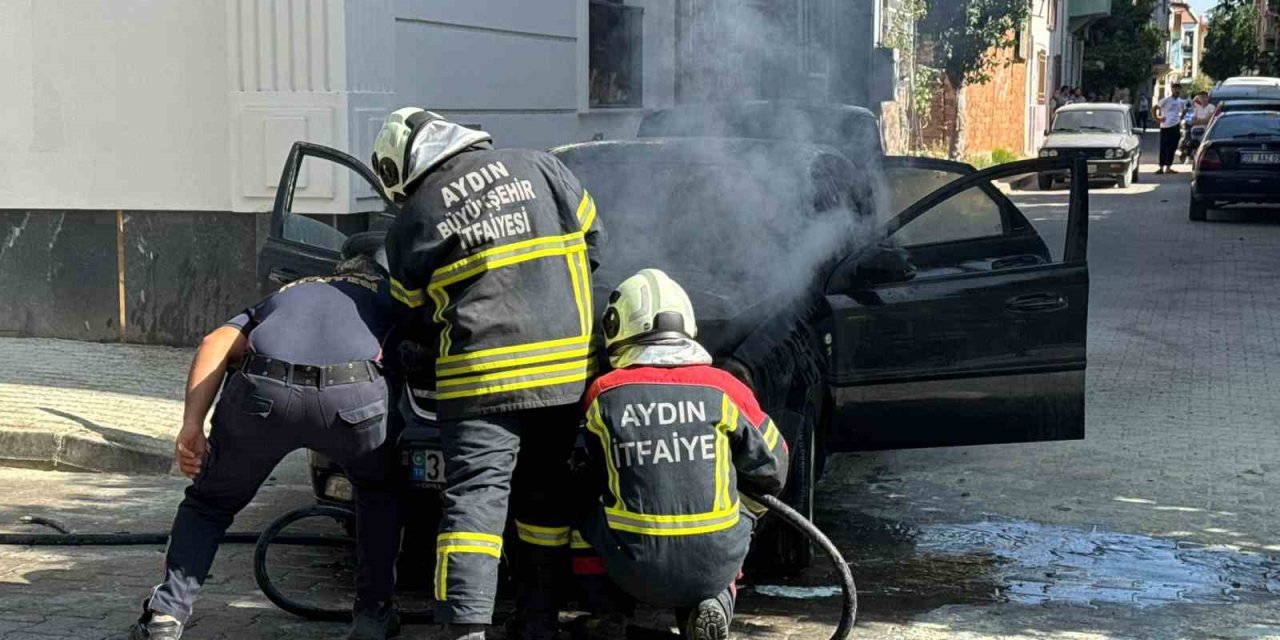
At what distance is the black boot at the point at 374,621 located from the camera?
177 inches

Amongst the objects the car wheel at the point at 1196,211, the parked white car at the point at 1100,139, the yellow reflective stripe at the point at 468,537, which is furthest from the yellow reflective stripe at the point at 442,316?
the parked white car at the point at 1100,139

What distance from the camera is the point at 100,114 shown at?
9.72 m

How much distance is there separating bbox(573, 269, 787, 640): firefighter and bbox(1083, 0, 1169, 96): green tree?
183ft

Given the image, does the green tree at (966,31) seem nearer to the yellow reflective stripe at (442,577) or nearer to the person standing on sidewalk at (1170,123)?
the person standing on sidewalk at (1170,123)

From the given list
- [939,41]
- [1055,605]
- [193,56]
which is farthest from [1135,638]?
[939,41]

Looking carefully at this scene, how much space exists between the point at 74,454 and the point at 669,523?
3.98 m

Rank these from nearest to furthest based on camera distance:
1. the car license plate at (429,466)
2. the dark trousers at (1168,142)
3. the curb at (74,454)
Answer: the car license plate at (429,466) → the curb at (74,454) → the dark trousers at (1168,142)

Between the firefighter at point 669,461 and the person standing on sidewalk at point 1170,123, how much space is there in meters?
27.4

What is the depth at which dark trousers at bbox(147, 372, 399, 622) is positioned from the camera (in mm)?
4262

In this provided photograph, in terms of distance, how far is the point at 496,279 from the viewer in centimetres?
425

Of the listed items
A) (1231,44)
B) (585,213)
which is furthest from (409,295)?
(1231,44)

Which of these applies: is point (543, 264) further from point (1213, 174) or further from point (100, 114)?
point (1213, 174)

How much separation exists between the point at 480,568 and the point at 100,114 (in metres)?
6.57

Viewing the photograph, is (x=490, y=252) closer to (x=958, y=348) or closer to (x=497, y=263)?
(x=497, y=263)
